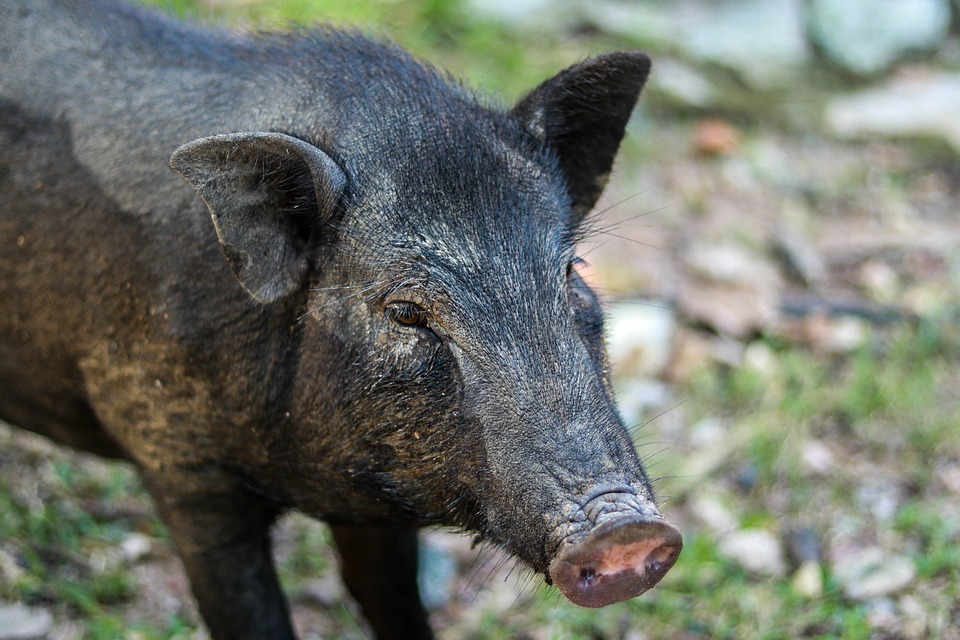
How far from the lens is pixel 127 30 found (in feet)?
11.6

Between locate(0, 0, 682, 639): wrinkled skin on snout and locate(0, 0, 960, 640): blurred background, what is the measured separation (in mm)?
430

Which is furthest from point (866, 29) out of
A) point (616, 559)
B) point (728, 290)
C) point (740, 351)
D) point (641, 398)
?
point (616, 559)

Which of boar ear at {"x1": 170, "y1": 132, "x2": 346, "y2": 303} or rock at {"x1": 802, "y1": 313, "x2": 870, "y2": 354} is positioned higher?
rock at {"x1": 802, "y1": 313, "x2": 870, "y2": 354}

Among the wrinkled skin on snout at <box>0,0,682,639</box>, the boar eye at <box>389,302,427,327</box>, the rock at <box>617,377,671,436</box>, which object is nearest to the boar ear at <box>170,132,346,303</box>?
the wrinkled skin on snout at <box>0,0,682,639</box>

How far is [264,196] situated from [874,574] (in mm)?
2878

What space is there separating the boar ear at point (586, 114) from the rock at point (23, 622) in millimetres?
2511

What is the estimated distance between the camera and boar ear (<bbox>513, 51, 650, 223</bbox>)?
3.27 meters

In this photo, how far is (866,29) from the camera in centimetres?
808

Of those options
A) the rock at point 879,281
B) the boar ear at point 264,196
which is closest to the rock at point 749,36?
the rock at point 879,281

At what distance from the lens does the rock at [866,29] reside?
8.07 metres

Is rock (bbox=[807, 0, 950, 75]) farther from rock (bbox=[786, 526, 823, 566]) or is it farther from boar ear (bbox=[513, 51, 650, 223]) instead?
boar ear (bbox=[513, 51, 650, 223])

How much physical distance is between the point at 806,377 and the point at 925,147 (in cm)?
309

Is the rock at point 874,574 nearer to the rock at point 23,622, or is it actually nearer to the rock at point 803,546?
the rock at point 803,546

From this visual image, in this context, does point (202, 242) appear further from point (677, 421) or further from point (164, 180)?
point (677, 421)
